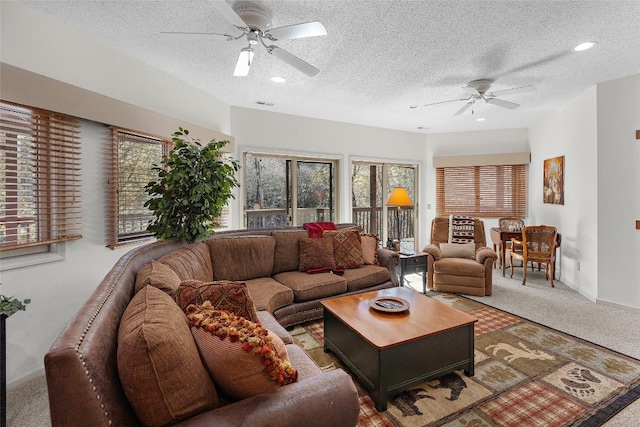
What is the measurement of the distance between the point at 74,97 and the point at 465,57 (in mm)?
3395

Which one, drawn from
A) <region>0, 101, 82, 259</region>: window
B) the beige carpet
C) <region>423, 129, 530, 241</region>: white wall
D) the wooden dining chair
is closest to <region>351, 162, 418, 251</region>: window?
<region>423, 129, 530, 241</region>: white wall

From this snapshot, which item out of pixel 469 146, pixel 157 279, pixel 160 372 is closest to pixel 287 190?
pixel 157 279

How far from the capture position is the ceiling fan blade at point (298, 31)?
75.2 inches

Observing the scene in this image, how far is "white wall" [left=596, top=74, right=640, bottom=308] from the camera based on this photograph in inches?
132

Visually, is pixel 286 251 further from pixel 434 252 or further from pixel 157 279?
pixel 434 252

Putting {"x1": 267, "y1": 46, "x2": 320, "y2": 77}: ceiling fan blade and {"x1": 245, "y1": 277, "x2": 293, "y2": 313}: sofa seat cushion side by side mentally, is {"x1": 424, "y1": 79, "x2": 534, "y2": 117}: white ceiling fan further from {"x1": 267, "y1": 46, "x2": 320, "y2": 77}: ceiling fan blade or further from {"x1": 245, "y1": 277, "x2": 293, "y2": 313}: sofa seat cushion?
{"x1": 245, "y1": 277, "x2": 293, "y2": 313}: sofa seat cushion

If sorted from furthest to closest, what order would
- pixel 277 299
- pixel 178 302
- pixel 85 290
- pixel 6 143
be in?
pixel 277 299 → pixel 85 290 → pixel 6 143 → pixel 178 302

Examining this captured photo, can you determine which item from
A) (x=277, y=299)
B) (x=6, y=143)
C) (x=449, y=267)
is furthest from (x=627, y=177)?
(x=6, y=143)

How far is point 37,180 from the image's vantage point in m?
2.26

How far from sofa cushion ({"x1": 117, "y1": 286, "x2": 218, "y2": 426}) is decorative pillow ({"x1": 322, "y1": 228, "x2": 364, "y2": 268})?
248 cm

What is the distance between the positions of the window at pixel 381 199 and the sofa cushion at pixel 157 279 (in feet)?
13.4

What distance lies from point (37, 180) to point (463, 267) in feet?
14.6

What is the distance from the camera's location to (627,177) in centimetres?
341

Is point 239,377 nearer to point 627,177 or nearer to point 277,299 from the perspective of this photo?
point 277,299
